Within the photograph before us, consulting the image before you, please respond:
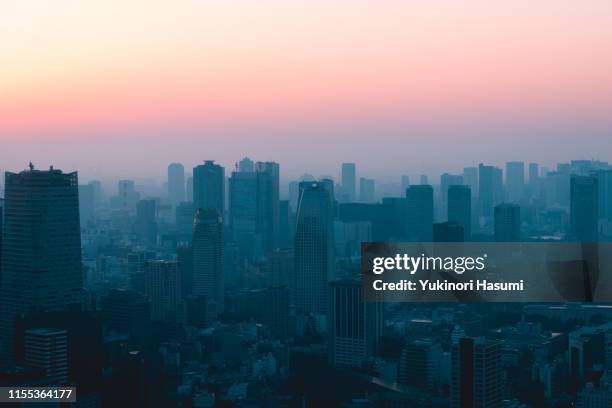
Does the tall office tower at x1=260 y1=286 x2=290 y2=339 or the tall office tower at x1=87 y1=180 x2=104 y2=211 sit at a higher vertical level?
the tall office tower at x1=87 y1=180 x2=104 y2=211

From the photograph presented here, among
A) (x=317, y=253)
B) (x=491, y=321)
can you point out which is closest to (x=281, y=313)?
(x=317, y=253)

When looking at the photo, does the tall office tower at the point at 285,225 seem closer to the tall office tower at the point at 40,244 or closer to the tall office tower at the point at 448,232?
the tall office tower at the point at 448,232

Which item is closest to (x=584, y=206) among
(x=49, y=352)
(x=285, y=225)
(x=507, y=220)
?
(x=507, y=220)

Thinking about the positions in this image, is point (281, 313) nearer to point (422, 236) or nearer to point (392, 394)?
point (422, 236)

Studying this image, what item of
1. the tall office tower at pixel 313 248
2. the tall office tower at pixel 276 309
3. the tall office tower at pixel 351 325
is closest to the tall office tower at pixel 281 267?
the tall office tower at pixel 313 248

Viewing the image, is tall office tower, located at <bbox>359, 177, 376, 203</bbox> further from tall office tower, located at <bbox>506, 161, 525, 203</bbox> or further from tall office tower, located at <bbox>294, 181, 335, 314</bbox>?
tall office tower, located at <bbox>506, 161, 525, 203</bbox>

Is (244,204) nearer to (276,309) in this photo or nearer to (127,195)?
(127,195)

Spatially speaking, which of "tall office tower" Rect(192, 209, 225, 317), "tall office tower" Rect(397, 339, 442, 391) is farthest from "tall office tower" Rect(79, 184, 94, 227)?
"tall office tower" Rect(397, 339, 442, 391)
